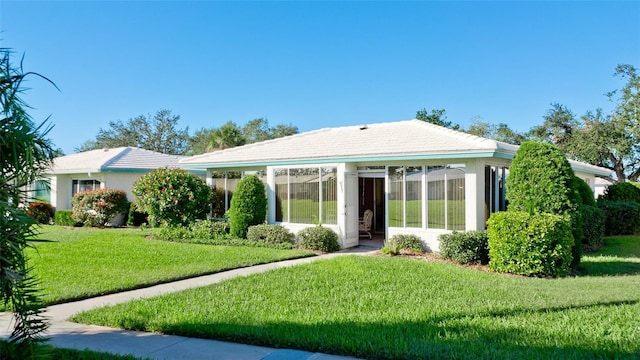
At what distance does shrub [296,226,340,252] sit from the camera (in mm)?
14570

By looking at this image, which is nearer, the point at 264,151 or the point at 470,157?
the point at 470,157

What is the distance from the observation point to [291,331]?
5.77m

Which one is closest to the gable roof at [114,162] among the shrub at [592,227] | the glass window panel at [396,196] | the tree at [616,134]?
the glass window panel at [396,196]

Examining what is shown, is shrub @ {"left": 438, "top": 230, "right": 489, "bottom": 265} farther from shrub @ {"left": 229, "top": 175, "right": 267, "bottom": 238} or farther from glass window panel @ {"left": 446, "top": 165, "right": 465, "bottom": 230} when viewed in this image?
shrub @ {"left": 229, "top": 175, "right": 267, "bottom": 238}

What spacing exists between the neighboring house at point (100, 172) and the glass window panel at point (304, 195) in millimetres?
13042

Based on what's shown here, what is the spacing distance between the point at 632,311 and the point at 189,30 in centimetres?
1912

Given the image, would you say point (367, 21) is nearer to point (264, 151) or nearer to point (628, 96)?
point (264, 151)

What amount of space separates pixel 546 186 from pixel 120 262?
39.9 feet

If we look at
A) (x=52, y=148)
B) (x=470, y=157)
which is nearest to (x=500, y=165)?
(x=470, y=157)

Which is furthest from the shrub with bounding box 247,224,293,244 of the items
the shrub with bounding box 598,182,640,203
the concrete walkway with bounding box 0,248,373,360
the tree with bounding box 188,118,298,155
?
the tree with bounding box 188,118,298,155

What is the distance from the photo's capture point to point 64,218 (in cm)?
2375

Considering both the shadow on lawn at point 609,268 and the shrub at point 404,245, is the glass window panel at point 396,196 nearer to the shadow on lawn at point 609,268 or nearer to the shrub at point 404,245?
the shrub at point 404,245

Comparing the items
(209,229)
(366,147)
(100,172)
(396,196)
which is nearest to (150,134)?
(100,172)

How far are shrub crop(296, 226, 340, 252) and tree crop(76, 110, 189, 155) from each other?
4619 cm
